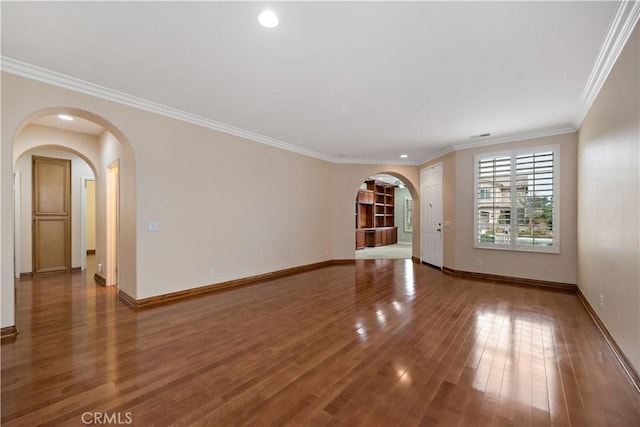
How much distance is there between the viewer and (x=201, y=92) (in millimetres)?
3354

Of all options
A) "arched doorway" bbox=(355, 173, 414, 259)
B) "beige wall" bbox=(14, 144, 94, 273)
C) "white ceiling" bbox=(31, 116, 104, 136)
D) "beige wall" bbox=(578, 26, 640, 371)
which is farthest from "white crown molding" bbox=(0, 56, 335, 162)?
"arched doorway" bbox=(355, 173, 414, 259)

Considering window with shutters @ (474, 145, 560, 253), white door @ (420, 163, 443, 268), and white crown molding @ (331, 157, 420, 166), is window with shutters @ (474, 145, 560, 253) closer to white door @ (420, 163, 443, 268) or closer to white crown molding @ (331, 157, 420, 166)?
white door @ (420, 163, 443, 268)

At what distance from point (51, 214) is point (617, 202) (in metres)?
9.17

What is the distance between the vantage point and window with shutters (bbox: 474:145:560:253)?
4.73 meters

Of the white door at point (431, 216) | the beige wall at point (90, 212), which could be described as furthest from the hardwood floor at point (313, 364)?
the beige wall at point (90, 212)

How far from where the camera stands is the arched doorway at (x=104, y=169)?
12.5ft

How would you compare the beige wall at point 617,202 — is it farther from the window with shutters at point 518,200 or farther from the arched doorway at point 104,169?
the arched doorway at point 104,169

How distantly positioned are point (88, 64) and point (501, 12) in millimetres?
3784

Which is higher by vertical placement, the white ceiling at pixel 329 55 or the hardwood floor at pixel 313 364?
the white ceiling at pixel 329 55

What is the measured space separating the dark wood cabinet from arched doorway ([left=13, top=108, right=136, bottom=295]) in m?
7.16

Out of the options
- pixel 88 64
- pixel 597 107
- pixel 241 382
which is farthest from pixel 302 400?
pixel 597 107

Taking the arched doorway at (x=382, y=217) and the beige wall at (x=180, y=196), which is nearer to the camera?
the beige wall at (x=180, y=196)

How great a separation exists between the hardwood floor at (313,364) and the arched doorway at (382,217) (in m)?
6.05

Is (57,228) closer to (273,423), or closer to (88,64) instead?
(88,64)
